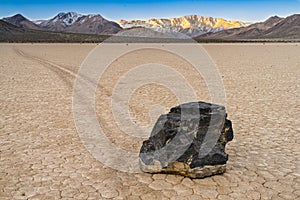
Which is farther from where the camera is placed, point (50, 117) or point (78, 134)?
point (50, 117)

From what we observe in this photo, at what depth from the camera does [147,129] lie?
23.8ft

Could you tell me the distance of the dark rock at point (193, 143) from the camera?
14.8 ft

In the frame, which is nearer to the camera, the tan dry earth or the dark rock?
the tan dry earth

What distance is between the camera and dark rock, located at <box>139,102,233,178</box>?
4516mm

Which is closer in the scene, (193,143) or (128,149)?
(193,143)

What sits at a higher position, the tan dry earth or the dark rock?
the dark rock

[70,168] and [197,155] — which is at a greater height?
[197,155]

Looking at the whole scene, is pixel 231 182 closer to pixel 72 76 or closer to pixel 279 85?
pixel 279 85

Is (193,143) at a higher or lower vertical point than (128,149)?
higher

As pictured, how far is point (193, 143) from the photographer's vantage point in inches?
177

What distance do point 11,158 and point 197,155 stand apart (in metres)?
3.04

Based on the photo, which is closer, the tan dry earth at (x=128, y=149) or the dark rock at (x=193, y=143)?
the tan dry earth at (x=128, y=149)

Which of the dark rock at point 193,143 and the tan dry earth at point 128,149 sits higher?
the dark rock at point 193,143

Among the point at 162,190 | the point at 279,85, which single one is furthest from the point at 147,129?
the point at 279,85
